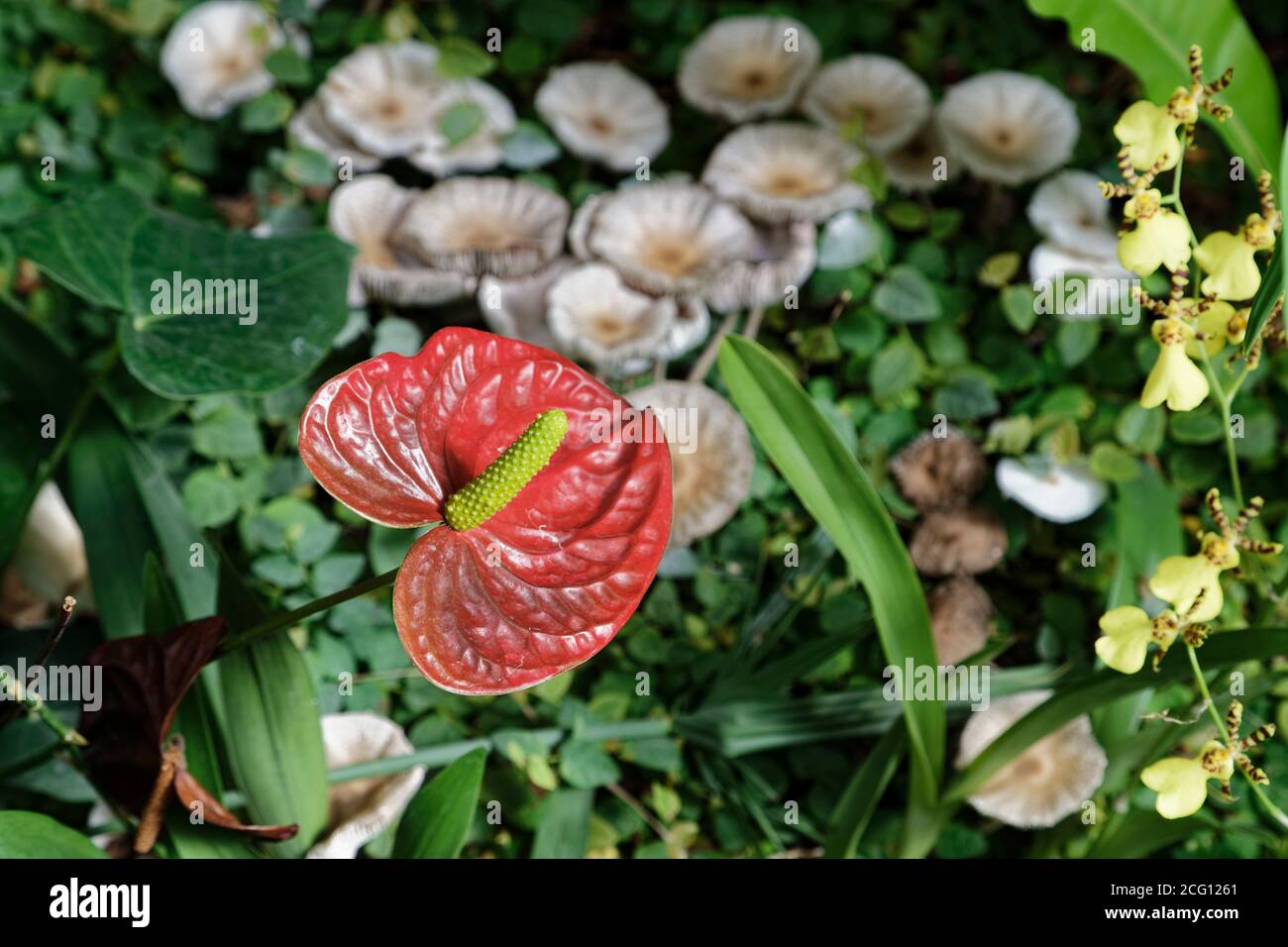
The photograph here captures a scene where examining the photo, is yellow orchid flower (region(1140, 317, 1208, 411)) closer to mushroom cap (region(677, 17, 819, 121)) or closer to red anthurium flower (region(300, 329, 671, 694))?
red anthurium flower (region(300, 329, 671, 694))

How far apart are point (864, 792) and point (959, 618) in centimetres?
21

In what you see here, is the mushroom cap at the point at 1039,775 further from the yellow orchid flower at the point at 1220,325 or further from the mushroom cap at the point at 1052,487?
the yellow orchid flower at the point at 1220,325

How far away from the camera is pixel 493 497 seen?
57 cm

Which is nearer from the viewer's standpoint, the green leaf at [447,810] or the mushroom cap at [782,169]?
the green leaf at [447,810]

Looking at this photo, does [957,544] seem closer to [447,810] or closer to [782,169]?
[782,169]

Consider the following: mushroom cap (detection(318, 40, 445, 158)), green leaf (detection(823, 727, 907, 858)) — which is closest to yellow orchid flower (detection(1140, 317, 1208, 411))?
green leaf (detection(823, 727, 907, 858))

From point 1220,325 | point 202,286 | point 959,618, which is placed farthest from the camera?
point 959,618

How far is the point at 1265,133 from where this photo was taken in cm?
103

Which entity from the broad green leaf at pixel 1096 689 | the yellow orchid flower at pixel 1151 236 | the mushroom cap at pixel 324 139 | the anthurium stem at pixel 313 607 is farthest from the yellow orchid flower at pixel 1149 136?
the mushroom cap at pixel 324 139

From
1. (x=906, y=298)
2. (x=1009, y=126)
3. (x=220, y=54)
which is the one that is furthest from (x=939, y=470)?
(x=220, y=54)

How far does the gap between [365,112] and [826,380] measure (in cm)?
59

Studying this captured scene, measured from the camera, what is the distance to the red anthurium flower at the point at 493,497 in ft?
1.91

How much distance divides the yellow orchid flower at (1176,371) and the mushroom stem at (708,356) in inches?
22.4

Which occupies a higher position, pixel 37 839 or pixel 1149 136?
pixel 1149 136
